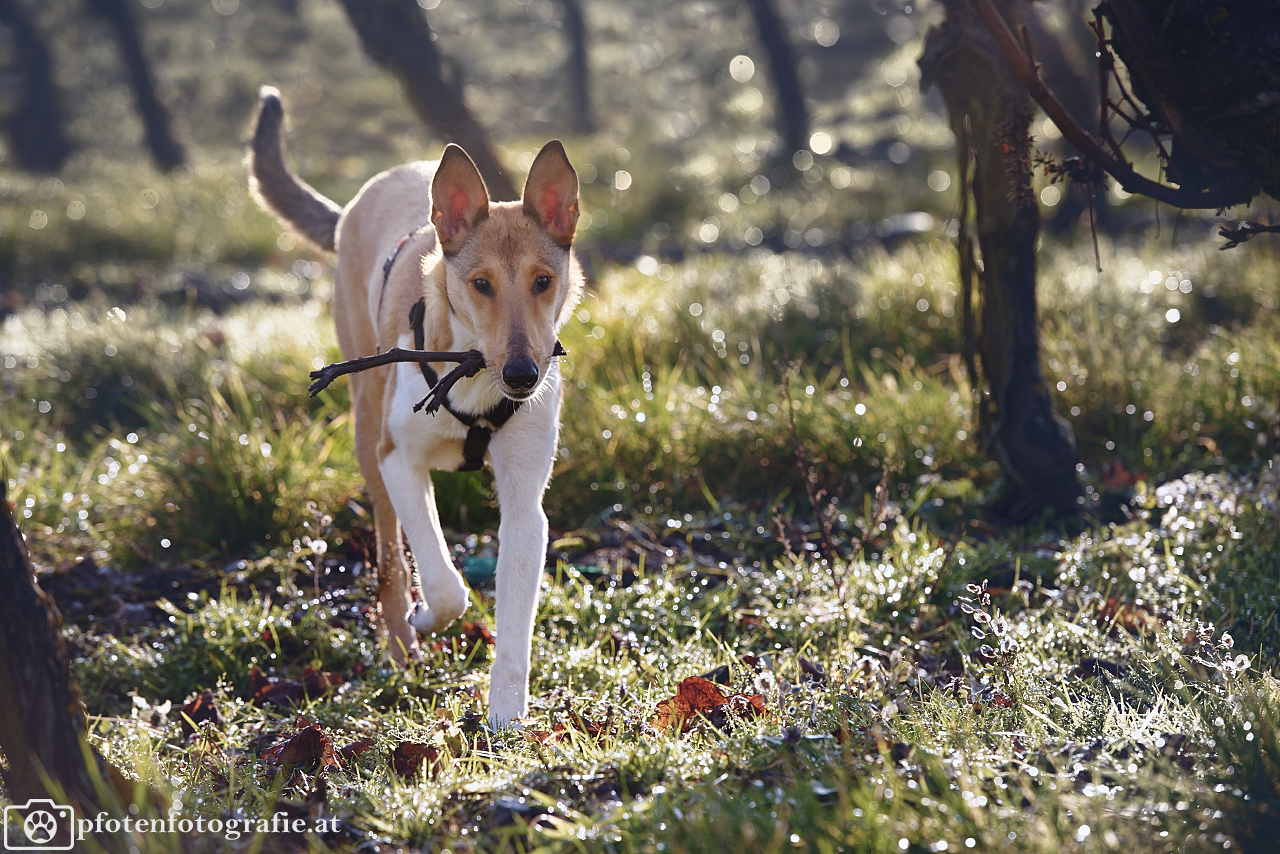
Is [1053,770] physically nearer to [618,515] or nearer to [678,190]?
[618,515]

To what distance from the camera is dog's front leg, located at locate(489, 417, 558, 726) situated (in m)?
2.99

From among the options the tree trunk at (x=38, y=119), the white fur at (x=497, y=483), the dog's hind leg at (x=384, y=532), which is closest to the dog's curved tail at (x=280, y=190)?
the dog's hind leg at (x=384, y=532)

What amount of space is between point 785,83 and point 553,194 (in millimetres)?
15261

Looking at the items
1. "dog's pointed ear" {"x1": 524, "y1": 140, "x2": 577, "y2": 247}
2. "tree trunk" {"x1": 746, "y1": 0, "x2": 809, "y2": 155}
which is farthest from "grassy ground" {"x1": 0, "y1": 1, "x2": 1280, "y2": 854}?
"tree trunk" {"x1": 746, "y1": 0, "x2": 809, "y2": 155}

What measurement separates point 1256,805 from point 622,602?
224cm

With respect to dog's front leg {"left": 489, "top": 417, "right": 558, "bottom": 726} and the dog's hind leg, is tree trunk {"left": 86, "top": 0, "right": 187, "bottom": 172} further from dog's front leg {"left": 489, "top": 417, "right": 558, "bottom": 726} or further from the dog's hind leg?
dog's front leg {"left": 489, "top": 417, "right": 558, "bottom": 726}

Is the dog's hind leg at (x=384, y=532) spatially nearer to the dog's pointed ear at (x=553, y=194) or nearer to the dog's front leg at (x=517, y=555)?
the dog's front leg at (x=517, y=555)

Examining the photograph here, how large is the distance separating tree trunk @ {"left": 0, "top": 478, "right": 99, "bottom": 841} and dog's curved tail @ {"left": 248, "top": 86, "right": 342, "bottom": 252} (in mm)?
3121

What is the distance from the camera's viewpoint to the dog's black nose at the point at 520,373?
2.93 metres

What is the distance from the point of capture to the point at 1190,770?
7.66 ft

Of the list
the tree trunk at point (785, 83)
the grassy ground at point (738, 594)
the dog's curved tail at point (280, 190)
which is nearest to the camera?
the grassy ground at point (738, 594)

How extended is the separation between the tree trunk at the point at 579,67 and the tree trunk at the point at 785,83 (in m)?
7.70

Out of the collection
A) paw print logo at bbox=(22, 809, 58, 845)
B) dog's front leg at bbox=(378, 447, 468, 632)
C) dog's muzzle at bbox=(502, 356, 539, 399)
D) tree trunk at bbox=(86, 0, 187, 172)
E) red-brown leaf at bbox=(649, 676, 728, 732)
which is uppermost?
tree trunk at bbox=(86, 0, 187, 172)

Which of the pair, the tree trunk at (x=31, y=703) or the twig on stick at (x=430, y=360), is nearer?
the tree trunk at (x=31, y=703)
